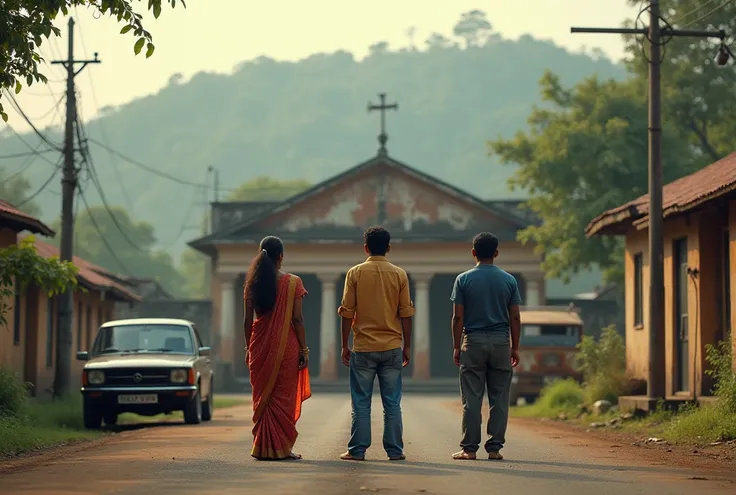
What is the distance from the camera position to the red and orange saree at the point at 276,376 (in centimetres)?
1238

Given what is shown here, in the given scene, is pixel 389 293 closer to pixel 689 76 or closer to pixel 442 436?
pixel 442 436

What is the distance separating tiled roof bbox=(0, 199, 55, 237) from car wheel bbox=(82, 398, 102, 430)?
10.4 feet

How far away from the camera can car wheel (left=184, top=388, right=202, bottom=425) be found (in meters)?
21.5

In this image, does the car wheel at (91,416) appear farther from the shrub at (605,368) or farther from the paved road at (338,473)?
the shrub at (605,368)

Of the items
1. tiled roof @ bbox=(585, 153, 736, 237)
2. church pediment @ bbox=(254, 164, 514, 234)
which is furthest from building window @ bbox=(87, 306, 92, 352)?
tiled roof @ bbox=(585, 153, 736, 237)

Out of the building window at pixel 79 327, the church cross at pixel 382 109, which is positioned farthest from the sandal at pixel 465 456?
the church cross at pixel 382 109

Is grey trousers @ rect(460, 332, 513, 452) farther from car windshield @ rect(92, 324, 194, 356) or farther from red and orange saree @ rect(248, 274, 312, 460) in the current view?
car windshield @ rect(92, 324, 194, 356)

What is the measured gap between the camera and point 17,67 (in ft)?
46.6

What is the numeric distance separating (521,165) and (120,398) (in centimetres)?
2508

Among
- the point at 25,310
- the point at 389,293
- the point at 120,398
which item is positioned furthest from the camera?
the point at 25,310

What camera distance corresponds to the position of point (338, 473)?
36.1 feet

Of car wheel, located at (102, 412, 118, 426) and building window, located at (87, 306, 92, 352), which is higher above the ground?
building window, located at (87, 306, 92, 352)

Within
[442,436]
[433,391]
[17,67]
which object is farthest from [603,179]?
[17,67]

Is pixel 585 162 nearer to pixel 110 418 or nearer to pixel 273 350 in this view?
pixel 110 418
